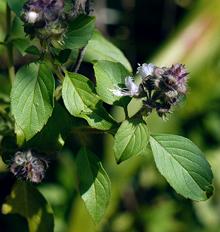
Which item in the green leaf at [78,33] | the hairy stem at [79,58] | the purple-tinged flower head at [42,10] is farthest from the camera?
the hairy stem at [79,58]

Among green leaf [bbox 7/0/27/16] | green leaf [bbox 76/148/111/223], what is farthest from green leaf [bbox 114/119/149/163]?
green leaf [bbox 7/0/27/16]

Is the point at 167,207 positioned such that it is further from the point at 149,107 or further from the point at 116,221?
the point at 149,107

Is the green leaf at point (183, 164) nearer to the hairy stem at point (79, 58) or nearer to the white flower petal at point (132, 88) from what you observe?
the white flower petal at point (132, 88)

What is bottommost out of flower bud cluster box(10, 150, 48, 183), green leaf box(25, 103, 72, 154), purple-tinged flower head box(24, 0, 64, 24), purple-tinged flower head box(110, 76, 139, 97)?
flower bud cluster box(10, 150, 48, 183)

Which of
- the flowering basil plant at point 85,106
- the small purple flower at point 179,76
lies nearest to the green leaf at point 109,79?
the flowering basil plant at point 85,106

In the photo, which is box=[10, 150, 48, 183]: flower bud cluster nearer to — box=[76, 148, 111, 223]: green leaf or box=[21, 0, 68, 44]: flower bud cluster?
box=[76, 148, 111, 223]: green leaf

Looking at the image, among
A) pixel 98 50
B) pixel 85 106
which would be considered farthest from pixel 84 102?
pixel 98 50

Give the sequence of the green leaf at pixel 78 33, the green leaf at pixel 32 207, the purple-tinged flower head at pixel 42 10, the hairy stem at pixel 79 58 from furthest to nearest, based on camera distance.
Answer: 1. the green leaf at pixel 32 207
2. the hairy stem at pixel 79 58
3. the green leaf at pixel 78 33
4. the purple-tinged flower head at pixel 42 10
